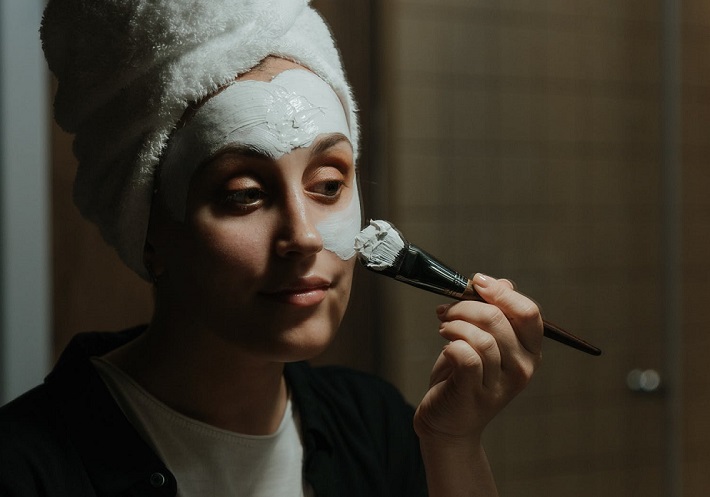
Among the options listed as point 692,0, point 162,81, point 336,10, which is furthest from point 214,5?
point 692,0

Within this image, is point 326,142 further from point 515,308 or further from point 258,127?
point 515,308

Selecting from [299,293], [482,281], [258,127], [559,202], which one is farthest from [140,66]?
[559,202]

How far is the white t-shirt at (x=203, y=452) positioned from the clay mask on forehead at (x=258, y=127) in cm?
18

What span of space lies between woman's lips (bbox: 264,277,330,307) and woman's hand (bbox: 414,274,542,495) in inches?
4.4

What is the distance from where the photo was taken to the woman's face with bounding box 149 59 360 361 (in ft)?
2.19

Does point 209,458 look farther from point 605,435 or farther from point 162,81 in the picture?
point 605,435

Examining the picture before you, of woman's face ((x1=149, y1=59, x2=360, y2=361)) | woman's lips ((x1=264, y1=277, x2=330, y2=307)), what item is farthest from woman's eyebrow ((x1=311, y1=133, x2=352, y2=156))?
woman's lips ((x1=264, y1=277, x2=330, y2=307))

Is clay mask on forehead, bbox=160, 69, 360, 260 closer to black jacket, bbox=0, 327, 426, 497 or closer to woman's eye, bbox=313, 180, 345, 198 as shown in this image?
woman's eye, bbox=313, 180, 345, 198

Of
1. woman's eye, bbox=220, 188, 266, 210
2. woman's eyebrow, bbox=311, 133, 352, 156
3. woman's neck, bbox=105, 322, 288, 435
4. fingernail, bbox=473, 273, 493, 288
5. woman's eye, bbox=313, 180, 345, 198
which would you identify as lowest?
woman's neck, bbox=105, 322, 288, 435

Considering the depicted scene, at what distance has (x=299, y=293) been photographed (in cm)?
68

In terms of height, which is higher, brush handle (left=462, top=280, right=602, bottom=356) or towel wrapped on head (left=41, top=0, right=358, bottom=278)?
towel wrapped on head (left=41, top=0, right=358, bottom=278)

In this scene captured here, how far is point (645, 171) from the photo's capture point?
1.14m

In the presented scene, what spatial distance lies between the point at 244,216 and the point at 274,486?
10.5 inches

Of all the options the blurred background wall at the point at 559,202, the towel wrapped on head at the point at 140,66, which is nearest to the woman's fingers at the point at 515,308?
the towel wrapped on head at the point at 140,66
